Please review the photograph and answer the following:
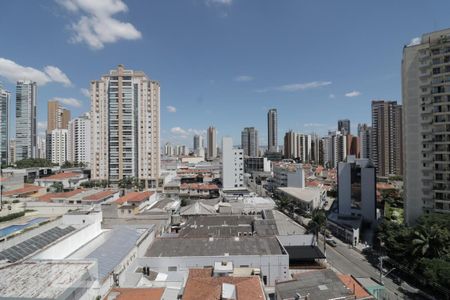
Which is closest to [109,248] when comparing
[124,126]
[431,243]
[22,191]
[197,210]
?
[197,210]

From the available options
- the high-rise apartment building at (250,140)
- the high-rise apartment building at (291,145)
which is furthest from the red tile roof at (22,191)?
the high-rise apartment building at (250,140)

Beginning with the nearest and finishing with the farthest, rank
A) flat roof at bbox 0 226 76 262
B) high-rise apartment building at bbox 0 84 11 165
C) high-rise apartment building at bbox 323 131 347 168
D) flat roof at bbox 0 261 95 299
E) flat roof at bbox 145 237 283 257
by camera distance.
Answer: flat roof at bbox 0 261 95 299 → flat roof at bbox 0 226 76 262 → flat roof at bbox 145 237 283 257 → high-rise apartment building at bbox 0 84 11 165 → high-rise apartment building at bbox 323 131 347 168

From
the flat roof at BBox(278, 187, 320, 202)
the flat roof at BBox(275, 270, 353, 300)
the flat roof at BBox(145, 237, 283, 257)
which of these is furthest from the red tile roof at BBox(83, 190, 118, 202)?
the flat roof at BBox(275, 270, 353, 300)

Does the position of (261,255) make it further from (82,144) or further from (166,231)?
(82,144)

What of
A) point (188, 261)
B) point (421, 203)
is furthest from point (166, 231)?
point (421, 203)

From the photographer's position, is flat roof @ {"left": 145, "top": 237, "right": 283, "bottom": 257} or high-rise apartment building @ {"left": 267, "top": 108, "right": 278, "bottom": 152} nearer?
flat roof @ {"left": 145, "top": 237, "right": 283, "bottom": 257}

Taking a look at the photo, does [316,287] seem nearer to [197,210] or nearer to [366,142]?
[197,210]

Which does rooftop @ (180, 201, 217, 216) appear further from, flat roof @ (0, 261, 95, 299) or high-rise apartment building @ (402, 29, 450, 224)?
high-rise apartment building @ (402, 29, 450, 224)
